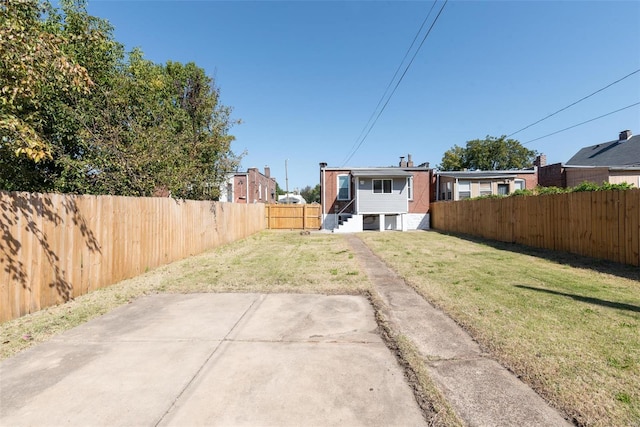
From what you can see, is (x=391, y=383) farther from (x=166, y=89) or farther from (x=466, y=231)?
(x=166, y=89)

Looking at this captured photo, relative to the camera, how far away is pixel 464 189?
2292cm

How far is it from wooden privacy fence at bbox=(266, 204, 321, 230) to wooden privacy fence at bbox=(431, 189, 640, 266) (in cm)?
1234

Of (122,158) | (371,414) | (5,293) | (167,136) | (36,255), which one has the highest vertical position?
(167,136)

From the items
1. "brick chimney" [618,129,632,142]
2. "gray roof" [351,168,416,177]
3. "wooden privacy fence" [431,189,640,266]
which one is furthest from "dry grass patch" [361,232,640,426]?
"brick chimney" [618,129,632,142]

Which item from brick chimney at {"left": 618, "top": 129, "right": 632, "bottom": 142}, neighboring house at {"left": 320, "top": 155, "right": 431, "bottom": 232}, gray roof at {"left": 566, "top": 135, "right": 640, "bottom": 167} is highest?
brick chimney at {"left": 618, "top": 129, "right": 632, "bottom": 142}

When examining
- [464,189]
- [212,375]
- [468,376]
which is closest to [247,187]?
[464,189]

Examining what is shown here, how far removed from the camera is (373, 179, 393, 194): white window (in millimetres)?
22781

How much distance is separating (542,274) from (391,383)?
20.4ft

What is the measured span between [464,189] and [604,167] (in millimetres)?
8707

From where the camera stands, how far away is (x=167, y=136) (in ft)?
39.8

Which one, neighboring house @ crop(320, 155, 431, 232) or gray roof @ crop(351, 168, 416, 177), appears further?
neighboring house @ crop(320, 155, 431, 232)

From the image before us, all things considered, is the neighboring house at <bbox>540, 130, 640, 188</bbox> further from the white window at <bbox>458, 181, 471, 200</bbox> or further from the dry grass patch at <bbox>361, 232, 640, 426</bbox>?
the dry grass patch at <bbox>361, 232, 640, 426</bbox>

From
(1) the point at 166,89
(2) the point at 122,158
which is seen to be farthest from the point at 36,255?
(1) the point at 166,89

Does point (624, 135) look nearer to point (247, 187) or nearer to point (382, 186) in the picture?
point (382, 186)
